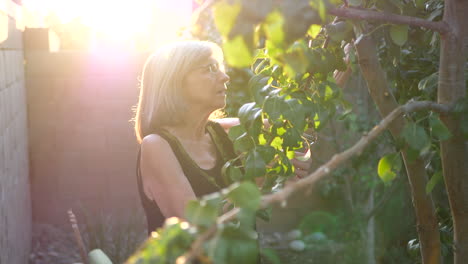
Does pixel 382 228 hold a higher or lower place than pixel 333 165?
lower

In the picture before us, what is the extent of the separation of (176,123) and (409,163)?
133 cm

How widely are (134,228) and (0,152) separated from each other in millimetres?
2062

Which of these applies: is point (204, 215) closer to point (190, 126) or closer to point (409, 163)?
point (409, 163)

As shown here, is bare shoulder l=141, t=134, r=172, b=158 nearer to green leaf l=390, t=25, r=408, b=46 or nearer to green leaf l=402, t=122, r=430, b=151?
green leaf l=390, t=25, r=408, b=46

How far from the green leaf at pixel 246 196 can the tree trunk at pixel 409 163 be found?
2.71 ft

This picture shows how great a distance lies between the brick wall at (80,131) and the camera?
6352mm

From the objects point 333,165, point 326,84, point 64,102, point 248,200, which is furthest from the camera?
point 64,102

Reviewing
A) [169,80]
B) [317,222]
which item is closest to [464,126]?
[169,80]

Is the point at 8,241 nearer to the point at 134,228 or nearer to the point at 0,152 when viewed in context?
the point at 0,152

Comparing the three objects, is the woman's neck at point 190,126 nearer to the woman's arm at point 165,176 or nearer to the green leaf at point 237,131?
the woman's arm at point 165,176

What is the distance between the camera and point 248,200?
64 centimetres

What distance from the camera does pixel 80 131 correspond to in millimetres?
6438

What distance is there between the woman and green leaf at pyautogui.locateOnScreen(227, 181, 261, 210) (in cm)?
176

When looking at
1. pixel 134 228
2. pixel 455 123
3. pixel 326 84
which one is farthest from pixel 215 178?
pixel 134 228
